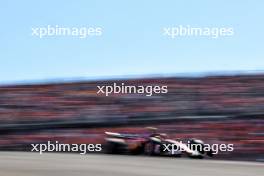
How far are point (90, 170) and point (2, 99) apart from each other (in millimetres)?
2295

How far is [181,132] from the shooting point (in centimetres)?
608

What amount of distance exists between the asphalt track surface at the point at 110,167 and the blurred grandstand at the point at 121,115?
96cm

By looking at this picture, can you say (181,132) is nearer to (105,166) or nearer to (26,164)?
(105,166)

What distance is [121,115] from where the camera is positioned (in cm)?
614
